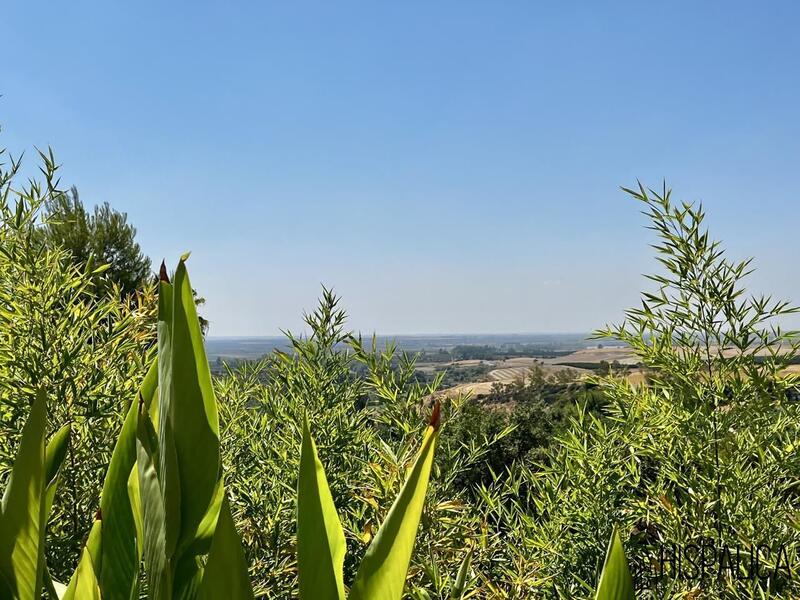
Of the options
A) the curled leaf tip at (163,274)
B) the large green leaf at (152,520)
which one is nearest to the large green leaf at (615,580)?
the large green leaf at (152,520)

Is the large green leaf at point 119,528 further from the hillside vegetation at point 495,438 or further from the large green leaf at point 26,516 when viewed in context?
the hillside vegetation at point 495,438

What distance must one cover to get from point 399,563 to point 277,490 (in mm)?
1256

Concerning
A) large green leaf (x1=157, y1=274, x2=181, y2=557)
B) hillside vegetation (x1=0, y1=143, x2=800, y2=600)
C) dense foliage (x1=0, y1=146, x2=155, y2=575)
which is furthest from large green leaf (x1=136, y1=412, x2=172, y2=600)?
dense foliage (x1=0, y1=146, x2=155, y2=575)

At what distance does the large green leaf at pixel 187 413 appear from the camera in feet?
2.47

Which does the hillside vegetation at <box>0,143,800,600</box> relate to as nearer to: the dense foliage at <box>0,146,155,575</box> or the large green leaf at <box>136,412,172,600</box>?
the dense foliage at <box>0,146,155,575</box>

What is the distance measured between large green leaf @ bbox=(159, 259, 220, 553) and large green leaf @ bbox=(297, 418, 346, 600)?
0.12m

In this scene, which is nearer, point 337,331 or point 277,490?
point 277,490

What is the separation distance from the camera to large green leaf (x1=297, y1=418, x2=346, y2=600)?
2.50 ft

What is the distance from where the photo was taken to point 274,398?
2.15m

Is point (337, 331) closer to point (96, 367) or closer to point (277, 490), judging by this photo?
point (277, 490)

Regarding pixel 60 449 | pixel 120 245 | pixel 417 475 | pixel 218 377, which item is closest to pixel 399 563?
pixel 417 475

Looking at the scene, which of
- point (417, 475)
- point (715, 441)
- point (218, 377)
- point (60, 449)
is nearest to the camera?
point (417, 475)

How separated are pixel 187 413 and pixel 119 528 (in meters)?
0.52

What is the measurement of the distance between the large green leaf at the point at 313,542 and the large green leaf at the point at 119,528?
1.51ft
